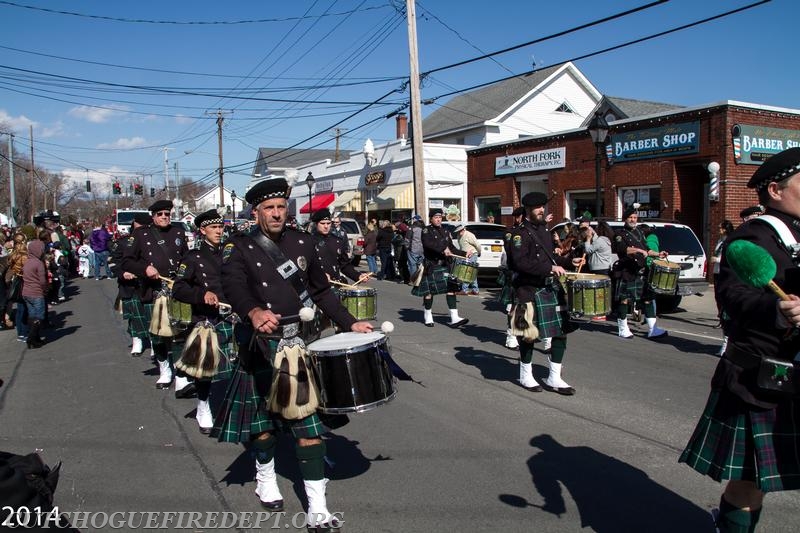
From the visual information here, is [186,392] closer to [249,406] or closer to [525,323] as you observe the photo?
[249,406]

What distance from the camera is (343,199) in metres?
33.6

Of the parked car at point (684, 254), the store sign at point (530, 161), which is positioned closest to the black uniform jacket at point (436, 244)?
the parked car at point (684, 254)

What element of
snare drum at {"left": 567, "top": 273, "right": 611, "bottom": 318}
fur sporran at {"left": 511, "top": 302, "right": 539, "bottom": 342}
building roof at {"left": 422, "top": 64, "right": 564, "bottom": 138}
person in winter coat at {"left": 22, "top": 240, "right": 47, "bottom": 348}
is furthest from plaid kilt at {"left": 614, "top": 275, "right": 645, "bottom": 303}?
building roof at {"left": 422, "top": 64, "right": 564, "bottom": 138}

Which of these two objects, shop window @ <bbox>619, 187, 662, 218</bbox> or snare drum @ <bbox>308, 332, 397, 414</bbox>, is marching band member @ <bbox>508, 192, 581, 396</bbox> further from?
shop window @ <bbox>619, 187, 662, 218</bbox>

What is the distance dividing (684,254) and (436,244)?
4.94 metres

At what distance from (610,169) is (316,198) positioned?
21956 millimetres

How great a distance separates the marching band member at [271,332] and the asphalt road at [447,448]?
381mm

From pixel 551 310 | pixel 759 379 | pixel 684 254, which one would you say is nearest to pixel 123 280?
pixel 551 310

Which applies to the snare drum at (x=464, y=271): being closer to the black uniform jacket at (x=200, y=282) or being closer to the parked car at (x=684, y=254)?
the parked car at (x=684, y=254)

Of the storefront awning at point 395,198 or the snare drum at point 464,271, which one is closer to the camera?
the snare drum at point 464,271

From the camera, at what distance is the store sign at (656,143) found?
55.2ft

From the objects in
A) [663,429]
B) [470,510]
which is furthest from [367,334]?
[663,429]

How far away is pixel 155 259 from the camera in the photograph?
713 cm

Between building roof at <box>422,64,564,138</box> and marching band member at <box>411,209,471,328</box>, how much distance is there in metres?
20.1
